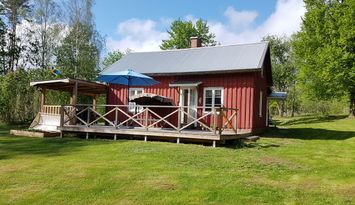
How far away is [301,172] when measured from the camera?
7543 mm

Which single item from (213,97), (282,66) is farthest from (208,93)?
(282,66)

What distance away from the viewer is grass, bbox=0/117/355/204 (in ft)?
18.5

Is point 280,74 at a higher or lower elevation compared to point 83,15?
lower

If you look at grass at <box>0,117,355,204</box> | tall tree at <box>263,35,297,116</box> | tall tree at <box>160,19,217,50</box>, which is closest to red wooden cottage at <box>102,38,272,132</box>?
grass at <box>0,117,355,204</box>

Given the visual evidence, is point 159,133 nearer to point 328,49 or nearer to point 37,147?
point 37,147

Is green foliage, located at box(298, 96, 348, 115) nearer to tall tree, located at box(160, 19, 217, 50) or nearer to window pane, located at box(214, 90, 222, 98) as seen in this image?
tall tree, located at box(160, 19, 217, 50)

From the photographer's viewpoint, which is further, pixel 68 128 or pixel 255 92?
pixel 255 92

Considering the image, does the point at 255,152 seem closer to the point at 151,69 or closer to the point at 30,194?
the point at 30,194

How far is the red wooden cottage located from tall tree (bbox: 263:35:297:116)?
25.7 metres

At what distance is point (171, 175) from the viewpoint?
6992 mm

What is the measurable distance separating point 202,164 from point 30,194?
12.7ft

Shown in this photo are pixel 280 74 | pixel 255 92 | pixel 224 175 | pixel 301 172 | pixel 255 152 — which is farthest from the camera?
pixel 280 74

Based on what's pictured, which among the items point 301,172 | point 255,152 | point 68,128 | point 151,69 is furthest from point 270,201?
point 151,69

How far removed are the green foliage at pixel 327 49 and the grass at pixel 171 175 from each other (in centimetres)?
1448
